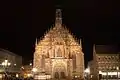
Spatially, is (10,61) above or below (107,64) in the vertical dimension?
above

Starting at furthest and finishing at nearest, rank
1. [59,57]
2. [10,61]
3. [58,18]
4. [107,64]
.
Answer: [10,61] → [58,18] → [107,64] → [59,57]

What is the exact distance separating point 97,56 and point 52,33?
16.9m

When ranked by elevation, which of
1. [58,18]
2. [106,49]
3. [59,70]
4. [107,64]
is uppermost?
[58,18]

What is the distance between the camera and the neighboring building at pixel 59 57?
275 ft

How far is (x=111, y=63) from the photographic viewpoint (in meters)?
87.7

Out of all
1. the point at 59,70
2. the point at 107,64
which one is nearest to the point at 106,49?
the point at 107,64

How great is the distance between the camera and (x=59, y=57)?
8394cm

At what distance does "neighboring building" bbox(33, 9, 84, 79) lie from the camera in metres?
83.7

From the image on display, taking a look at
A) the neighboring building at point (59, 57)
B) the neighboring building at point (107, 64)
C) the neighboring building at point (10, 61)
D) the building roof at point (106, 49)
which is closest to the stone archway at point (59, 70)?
the neighboring building at point (59, 57)

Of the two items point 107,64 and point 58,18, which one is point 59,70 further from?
point 58,18

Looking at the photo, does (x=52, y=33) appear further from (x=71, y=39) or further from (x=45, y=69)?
(x=45, y=69)

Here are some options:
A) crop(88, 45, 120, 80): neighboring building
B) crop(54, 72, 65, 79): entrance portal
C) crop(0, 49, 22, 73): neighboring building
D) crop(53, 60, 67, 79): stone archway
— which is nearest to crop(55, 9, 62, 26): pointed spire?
crop(53, 60, 67, 79): stone archway

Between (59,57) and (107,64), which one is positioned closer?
(59,57)

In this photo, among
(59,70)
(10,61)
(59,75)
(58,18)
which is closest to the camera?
(59,75)
